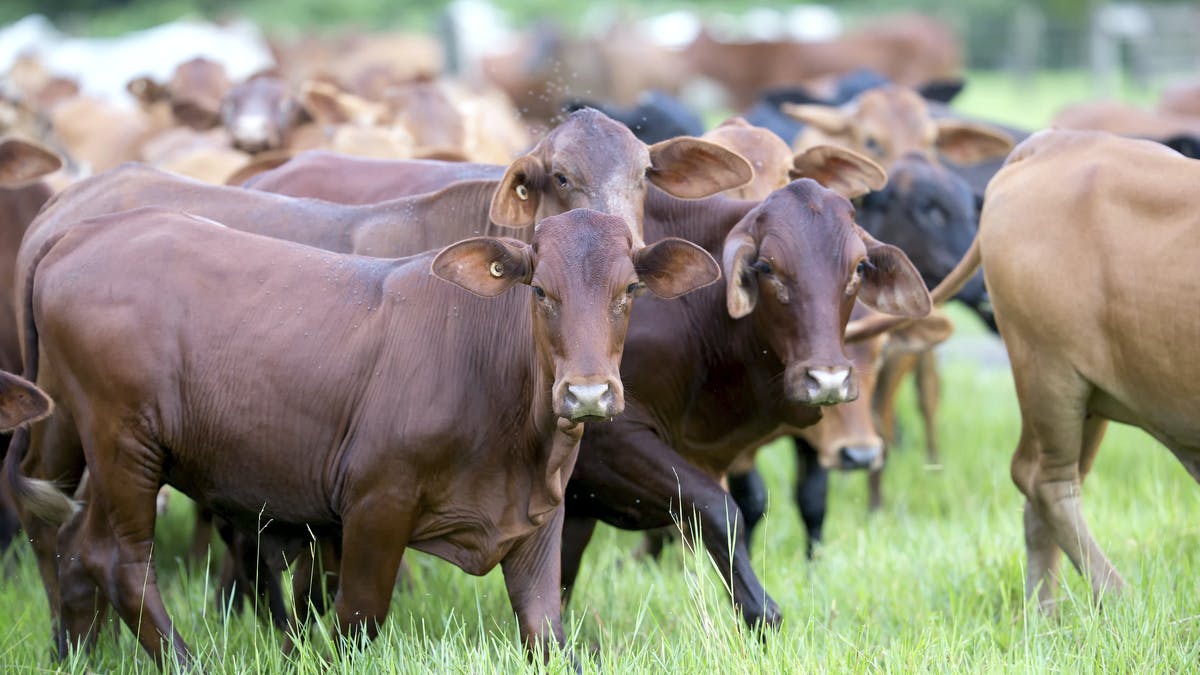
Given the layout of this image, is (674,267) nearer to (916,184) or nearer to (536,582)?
(536,582)

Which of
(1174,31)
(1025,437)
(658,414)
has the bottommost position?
(1174,31)

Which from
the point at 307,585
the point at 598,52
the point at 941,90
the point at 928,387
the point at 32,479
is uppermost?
the point at 32,479

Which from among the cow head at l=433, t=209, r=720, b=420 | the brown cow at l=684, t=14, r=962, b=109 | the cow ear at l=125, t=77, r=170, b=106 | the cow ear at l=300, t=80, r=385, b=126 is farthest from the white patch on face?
the brown cow at l=684, t=14, r=962, b=109

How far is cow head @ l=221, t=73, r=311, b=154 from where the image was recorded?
10000 mm

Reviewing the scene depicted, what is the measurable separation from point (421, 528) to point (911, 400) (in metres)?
6.72

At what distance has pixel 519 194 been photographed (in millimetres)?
5379

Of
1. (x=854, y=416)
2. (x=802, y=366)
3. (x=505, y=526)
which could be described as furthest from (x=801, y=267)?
(x=854, y=416)

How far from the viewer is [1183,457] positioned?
5512 mm

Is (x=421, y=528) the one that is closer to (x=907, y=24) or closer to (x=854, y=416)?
(x=854, y=416)

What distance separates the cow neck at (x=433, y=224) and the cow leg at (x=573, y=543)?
101cm

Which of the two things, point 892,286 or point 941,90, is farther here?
point 941,90

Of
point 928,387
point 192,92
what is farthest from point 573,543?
point 192,92

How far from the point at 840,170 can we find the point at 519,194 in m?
1.56

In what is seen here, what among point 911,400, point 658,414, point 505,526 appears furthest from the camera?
point 911,400
